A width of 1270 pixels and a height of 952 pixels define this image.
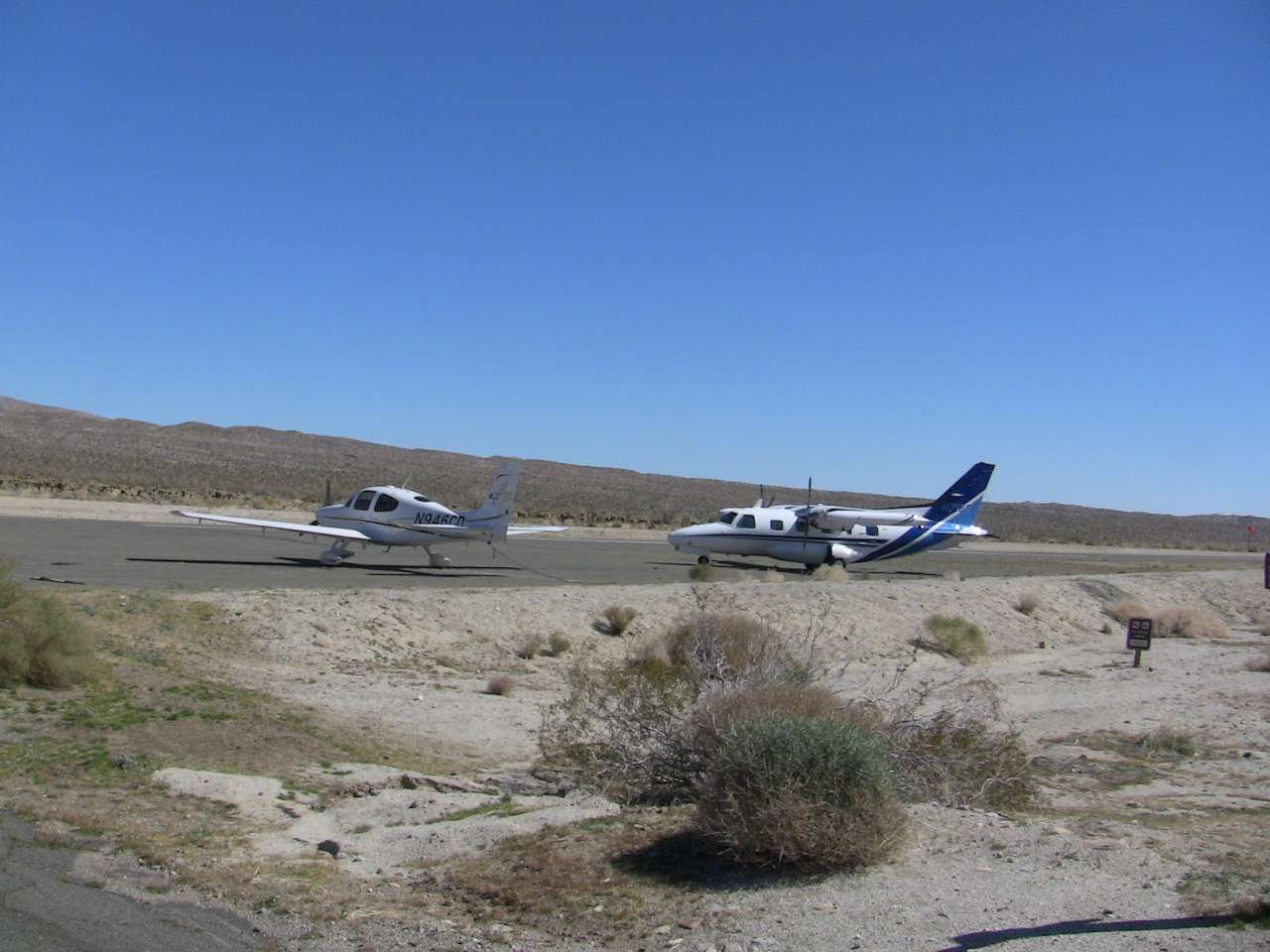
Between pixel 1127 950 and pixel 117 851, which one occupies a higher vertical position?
pixel 1127 950

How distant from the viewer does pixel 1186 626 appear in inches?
1220

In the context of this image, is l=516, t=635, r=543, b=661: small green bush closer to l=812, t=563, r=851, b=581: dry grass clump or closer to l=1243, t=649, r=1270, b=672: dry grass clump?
l=812, t=563, r=851, b=581: dry grass clump

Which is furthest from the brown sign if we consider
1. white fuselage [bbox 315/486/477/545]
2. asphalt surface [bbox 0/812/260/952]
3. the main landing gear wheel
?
asphalt surface [bbox 0/812/260/952]

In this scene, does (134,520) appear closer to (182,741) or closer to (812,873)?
(182,741)

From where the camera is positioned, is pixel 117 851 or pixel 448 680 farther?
pixel 448 680

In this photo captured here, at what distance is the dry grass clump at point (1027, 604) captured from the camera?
31.7 meters

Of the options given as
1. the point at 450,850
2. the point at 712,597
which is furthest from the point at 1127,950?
the point at 712,597

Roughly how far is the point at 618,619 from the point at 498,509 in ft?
26.4

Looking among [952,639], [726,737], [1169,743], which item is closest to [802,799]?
[726,737]

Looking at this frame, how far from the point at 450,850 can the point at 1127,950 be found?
4.51 meters

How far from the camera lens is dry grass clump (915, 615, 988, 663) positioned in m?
25.6

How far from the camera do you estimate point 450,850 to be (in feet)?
27.6

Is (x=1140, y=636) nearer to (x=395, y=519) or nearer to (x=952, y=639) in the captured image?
(x=952, y=639)

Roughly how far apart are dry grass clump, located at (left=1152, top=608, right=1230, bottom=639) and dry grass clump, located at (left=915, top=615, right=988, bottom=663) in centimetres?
714
